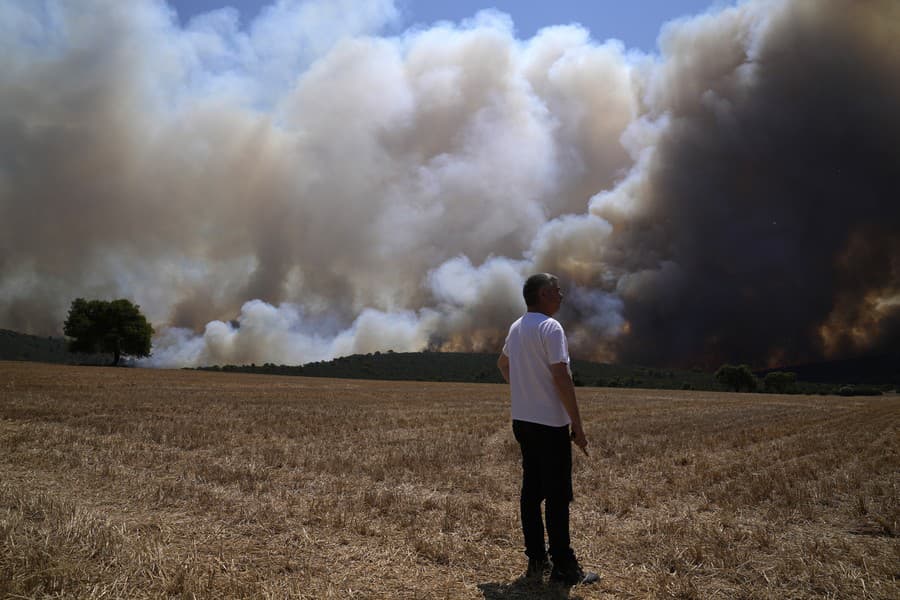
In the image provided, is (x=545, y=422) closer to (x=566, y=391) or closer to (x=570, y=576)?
(x=566, y=391)

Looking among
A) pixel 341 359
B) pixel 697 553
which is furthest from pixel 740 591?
pixel 341 359

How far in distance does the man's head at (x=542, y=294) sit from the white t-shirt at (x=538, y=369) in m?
0.08

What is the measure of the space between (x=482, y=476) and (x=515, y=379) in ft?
16.0

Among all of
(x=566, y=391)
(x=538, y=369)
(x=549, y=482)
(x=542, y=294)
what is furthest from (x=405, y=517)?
(x=542, y=294)

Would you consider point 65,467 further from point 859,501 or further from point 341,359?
point 341,359

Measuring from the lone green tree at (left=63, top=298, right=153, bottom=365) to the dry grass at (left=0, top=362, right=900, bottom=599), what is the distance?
73.0 m

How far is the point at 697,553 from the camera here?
5.29 meters

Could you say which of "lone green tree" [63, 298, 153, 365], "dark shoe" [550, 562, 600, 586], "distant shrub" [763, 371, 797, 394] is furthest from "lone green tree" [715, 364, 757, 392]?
"dark shoe" [550, 562, 600, 586]

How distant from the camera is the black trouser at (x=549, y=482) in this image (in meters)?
4.60

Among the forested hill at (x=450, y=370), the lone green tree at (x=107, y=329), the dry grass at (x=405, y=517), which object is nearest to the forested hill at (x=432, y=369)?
the forested hill at (x=450, y=370)

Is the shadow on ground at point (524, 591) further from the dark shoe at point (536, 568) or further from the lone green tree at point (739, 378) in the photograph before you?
the lone green tree at point (739, 378)

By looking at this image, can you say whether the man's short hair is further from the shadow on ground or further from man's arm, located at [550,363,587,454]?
the shadow on ground

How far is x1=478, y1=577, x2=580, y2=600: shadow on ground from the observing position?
434 cm

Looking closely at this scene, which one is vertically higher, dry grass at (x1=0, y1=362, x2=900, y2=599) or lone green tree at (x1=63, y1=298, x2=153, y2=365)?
lone green tree at (x1=63, y1=298, x2=153, y2=365)
